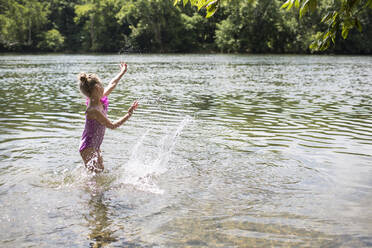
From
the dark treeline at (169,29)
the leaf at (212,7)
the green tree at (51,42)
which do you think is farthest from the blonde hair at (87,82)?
the green tree at (51,42)

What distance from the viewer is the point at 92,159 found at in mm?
6383

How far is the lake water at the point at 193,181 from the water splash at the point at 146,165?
0.08 feet

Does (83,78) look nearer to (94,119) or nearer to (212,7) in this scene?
(94,119)

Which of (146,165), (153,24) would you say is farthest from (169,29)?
(146,165)

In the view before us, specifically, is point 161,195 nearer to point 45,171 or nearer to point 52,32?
point 45,171

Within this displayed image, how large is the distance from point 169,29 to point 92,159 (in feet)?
281

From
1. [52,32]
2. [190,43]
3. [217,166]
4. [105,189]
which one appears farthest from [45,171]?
[52,32]

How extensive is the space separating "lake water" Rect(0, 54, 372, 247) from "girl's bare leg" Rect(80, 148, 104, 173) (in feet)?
0.52

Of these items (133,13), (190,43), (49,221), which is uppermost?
(133,13)

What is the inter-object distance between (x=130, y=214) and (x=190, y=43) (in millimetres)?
89102

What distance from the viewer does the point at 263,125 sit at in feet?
35.1

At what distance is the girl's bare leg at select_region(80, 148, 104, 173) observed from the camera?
625 centimetres

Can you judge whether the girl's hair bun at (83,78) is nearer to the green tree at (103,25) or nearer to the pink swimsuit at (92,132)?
the pink swimsuit at (92,132)

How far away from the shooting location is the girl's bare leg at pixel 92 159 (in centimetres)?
625
